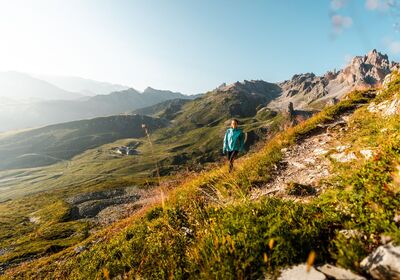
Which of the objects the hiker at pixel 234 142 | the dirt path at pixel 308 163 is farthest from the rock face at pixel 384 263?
the hiker at pixel 234 142

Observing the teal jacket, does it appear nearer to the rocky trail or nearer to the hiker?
the hiker

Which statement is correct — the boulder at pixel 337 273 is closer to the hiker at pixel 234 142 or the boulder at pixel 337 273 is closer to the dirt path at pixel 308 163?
the dirt path at pixel 308 163

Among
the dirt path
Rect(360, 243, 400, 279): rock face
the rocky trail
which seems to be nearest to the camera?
Rect(360, 243, 400, 279): rock face

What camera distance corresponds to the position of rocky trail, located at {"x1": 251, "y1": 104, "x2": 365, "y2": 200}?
11.2 meters

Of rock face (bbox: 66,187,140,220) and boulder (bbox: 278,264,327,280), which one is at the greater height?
boulder (bbox: 278,264,327,280)

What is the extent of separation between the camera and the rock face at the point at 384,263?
3.78 m

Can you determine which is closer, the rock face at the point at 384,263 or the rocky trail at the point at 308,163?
the rock face at the point at 384,263

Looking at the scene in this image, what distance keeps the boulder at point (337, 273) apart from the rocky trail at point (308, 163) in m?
5.36

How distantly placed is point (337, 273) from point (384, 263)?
0.64 metres

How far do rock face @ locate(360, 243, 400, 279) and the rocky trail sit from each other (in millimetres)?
5555

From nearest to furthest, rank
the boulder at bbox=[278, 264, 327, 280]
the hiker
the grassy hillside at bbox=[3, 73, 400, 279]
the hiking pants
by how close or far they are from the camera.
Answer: the boulder at bbox=[278, 264, 327, 280] < the grassy hillside at bbox=[3, 73, 400, 279] < the hiking pants < the hiker

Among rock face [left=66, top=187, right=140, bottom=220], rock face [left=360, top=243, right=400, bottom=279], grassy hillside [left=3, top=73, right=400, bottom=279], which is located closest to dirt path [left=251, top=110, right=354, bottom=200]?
grassy hillside [left=3, top=73, right=400, bottom=279]

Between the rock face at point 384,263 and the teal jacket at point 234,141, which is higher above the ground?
the teal jacket at point 234,141

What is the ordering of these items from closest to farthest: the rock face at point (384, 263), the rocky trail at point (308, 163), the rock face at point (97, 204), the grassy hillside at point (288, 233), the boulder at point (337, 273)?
the rock face at point (384, 263)
the boulder at point (337, 273)
the grassy hillside at point (288, 233)
the rocky trail at point (308, 163)
the rock face at point (97, 204)
